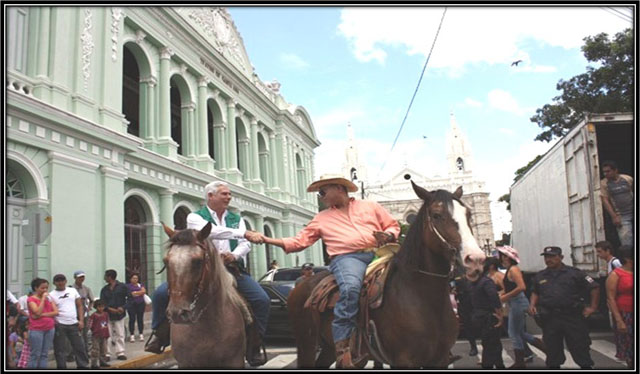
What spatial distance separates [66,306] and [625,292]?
8651mm

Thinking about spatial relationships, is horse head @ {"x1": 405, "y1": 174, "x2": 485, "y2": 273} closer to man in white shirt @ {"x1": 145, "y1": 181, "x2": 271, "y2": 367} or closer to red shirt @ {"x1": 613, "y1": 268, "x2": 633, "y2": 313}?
man in white shirt @ {"x1": 145, "y1": 181, "x2": 271, "y2": 367}

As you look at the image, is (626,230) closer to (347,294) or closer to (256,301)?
(347,294)

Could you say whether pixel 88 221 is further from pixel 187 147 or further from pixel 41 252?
pixel 187 147

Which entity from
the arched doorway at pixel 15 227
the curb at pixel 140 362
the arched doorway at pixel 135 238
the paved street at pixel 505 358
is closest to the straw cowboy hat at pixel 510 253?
the paved street at pixel 505 358

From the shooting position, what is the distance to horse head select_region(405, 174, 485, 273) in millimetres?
3444

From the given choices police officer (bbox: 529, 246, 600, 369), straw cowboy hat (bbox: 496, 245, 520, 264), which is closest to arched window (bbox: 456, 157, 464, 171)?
straw cowboy hat (bbox: 496, 245, 520, 264)

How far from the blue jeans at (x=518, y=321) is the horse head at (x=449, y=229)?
4.19 meters

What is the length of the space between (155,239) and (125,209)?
61.3 inches

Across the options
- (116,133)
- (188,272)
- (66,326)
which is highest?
(116,133)

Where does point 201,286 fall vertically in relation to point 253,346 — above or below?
above

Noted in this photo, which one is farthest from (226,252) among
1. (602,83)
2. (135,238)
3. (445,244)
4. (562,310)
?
(602,83)

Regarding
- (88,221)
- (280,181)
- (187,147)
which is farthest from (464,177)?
(88,221)

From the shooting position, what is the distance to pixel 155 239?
17.0 m

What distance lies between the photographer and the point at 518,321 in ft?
24.3
